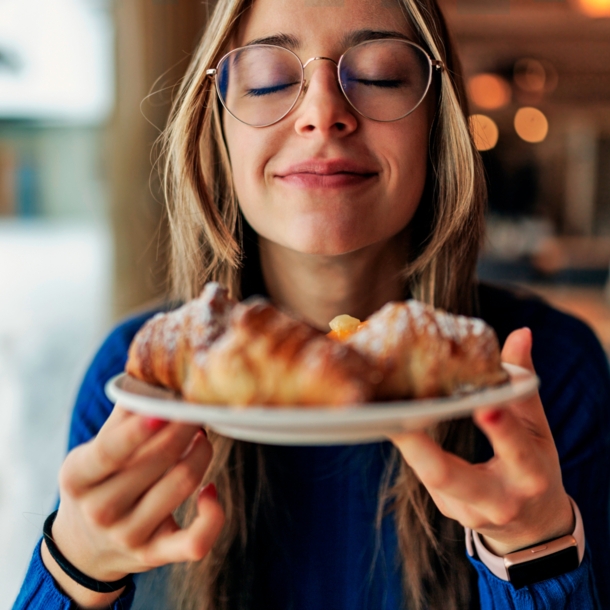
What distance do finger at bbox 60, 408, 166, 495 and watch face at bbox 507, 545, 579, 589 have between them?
514 millimetres

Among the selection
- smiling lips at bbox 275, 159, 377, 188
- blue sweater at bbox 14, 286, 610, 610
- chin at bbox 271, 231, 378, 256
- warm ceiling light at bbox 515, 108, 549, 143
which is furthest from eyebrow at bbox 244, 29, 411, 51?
warm ceiling light at bbox 515, 108, 549, 143

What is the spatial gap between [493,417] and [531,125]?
27.2ft

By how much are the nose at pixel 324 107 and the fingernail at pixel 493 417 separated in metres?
0.48

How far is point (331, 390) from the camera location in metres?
0.51

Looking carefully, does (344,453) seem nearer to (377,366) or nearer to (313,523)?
(313,523)

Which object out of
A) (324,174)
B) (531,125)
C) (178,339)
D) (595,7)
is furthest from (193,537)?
(531,125)

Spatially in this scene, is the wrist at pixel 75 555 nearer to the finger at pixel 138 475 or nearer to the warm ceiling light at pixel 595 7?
the finger at pixel 138 475

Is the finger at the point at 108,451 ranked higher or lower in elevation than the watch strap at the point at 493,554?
higher

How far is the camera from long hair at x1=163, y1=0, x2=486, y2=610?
112cm

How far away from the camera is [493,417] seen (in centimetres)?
64

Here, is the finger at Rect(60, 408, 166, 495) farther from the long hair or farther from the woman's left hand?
the long hair

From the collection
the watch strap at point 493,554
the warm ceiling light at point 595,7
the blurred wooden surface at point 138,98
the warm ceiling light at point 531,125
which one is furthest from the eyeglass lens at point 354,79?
the warm ceiling light at point 531,125

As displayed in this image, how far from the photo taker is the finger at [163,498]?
68 centimetres

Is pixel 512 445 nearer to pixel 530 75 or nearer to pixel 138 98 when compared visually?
pixel 138 98
